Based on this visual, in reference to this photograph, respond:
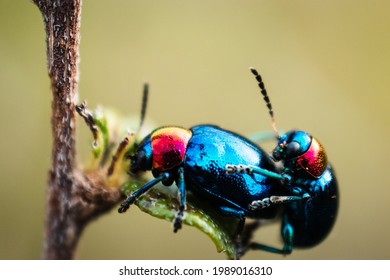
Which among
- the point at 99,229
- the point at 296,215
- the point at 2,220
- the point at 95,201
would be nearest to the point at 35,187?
the point at 2,220

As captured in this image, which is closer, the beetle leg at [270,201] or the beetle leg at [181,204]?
the beetle leg at [181,204]

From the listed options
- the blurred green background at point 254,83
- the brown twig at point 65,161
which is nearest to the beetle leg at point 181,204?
the brown twig at point 65,161

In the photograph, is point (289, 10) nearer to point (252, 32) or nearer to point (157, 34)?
point (252, 32)

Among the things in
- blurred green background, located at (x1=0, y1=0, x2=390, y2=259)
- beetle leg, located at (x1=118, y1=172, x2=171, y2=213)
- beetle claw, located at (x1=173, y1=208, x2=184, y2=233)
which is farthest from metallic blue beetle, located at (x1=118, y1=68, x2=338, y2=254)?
blurred green background, located at (x1=0, y1=0, x2=390, y2=259)

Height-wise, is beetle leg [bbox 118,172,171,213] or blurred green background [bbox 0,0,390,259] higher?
blurred green background [bbox 0,0,390,259]

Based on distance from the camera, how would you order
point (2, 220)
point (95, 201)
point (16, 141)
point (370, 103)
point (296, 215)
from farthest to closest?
point (370, 103), point (16, 141), point (2, 220), point (296, 215), point (95, 201)

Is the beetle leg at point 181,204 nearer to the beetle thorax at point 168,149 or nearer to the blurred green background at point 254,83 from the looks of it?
the beetle thorax at point 168,149

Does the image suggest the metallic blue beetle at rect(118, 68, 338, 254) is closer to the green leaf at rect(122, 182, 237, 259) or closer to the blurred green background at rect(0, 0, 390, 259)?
the green leaf at rect(122, 182, 237, 259)
